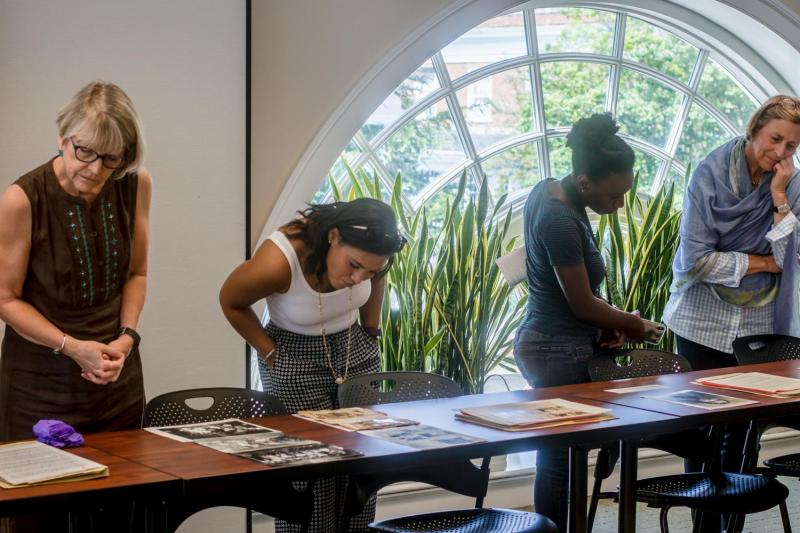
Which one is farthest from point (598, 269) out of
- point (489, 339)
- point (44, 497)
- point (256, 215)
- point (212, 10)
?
point (44, 497)

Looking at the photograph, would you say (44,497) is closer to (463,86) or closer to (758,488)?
(758,488)

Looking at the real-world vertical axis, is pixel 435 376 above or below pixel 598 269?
below

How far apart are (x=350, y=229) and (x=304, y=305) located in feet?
0.96

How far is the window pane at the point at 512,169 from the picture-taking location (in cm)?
550

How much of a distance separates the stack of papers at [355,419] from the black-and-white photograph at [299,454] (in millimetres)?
287

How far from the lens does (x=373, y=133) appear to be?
16.8 ft

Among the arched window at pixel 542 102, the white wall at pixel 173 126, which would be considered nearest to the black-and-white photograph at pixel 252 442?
the white wall at pixel 173 126

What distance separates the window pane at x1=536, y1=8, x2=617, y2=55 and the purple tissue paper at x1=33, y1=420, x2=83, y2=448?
12.5ft

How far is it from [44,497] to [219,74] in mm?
2300

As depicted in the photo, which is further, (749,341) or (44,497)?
(749,341)

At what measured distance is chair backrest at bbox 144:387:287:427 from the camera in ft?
9.37

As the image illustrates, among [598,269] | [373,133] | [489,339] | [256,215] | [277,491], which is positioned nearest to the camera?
[277,491]

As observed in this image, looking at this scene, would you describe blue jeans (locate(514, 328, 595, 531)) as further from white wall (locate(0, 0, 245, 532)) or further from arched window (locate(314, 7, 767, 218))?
arched window (locate(314, 7, 767, 218))

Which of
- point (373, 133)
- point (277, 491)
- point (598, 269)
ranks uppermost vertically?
point (373, 133)
